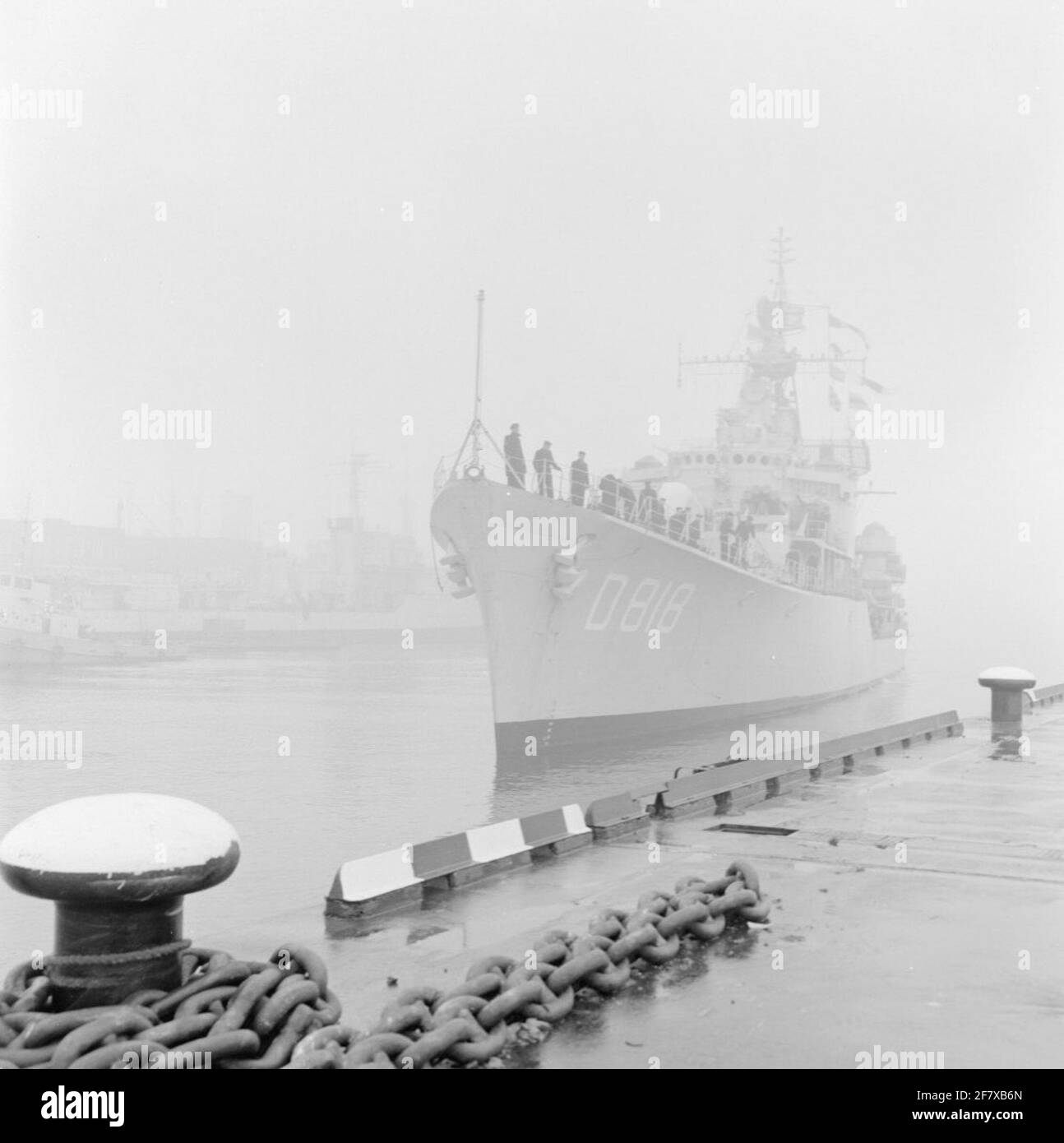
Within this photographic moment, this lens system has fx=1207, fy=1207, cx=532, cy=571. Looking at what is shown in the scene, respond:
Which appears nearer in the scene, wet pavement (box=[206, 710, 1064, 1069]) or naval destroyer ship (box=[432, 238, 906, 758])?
wet pavement (box=[206, 710, 1064, 1069])

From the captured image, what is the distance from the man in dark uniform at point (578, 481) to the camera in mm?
20406

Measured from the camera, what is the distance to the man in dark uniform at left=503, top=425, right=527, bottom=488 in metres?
19.6

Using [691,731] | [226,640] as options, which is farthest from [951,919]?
[226,640]

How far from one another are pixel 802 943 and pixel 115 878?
248 centimetres

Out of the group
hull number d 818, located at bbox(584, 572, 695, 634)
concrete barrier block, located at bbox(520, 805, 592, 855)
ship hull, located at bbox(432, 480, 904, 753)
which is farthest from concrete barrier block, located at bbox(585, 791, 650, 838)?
hull number d 818, located at bbox(584, 572, 695, 634)

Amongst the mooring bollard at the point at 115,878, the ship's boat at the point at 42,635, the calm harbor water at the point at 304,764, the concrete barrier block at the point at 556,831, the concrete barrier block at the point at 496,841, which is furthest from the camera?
the ship's boat at the point at 42,635
